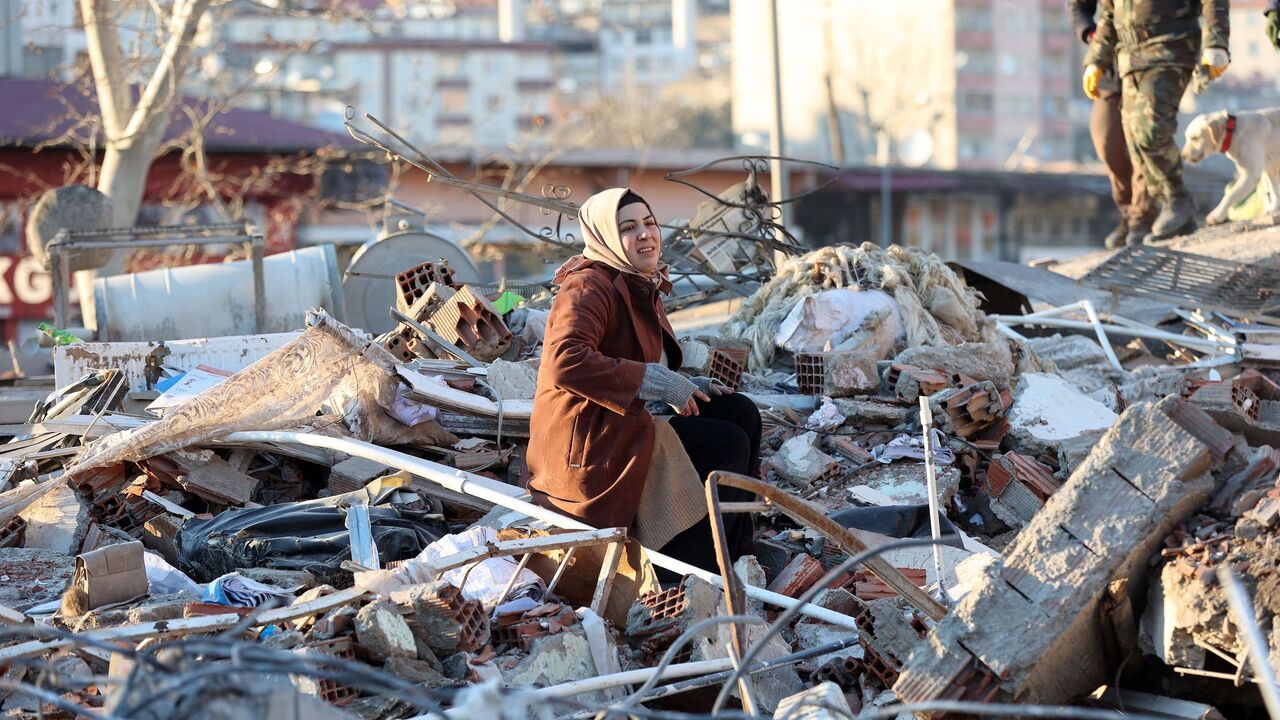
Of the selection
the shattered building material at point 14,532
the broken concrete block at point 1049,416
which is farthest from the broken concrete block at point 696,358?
the shattered building material at point 14,532

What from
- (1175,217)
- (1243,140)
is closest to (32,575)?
(1175,217)

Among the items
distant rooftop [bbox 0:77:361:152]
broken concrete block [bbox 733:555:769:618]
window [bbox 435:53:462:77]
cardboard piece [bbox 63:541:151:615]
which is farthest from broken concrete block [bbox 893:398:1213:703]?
window [bbox 435:53:462:77]

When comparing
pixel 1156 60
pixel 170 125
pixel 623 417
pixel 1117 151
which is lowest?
pixel 623 417

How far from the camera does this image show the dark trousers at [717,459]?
5172 millimetres

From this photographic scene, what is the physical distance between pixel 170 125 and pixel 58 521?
18.6 metres

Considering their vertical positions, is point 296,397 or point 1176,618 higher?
point 296,397

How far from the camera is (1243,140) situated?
34.2ft

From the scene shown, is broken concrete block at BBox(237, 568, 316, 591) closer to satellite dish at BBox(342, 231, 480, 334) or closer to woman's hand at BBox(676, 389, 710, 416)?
woman's hand at BBox(676, 389, 710, 416)

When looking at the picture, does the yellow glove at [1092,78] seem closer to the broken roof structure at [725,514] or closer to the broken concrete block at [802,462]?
the broken roof structure at [725,514]

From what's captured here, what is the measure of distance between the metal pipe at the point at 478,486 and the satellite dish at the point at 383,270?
10.3ft

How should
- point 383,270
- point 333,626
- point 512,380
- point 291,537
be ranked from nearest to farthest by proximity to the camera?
point 333,626 < point 291,537 < point 512,380 < point 383,270

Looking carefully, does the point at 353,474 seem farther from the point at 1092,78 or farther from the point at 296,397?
the point at 1092,78

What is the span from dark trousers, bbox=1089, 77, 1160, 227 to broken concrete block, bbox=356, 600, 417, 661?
25.9 feet

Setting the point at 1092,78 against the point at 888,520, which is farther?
the point at 1092,78
